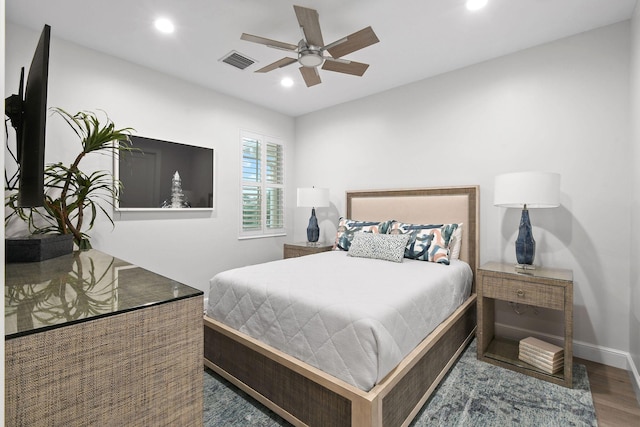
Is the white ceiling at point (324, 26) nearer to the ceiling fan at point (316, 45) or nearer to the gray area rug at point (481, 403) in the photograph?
the ceiling fan at point (316, 45)

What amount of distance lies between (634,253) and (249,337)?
2.78m

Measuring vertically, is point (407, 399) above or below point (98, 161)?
below

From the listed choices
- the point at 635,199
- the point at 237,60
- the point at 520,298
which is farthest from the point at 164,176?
the point at 635,199

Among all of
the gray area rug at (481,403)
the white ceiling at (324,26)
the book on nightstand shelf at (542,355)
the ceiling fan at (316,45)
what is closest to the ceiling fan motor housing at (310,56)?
the ceiling fan at (316,45)

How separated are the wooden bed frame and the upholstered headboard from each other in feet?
2.01

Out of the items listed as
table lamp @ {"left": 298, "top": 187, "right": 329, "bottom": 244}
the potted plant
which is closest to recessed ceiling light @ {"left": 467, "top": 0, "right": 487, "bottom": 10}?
table lamp @ {"left": 298, "top": 187, "right": 329, "bottom": 244}

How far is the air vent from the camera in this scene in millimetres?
2850

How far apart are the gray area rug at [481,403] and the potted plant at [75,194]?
5.14 ft

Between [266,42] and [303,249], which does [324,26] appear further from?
[303,249]

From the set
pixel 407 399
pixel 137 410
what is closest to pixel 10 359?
pixel 137 410

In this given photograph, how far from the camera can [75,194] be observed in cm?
233

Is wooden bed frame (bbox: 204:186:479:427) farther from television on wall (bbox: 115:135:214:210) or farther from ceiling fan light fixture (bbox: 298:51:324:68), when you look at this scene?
ceiling fan light fixture (bbox: 298:51:324:68)

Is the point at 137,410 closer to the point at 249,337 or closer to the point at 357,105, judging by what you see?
the point at 249,337

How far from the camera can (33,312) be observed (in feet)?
2.32
